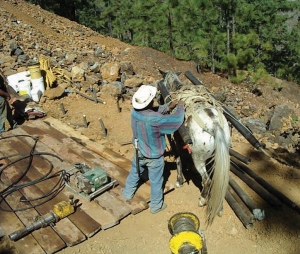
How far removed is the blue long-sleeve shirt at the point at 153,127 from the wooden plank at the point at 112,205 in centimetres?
85

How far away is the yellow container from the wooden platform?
2091 mm

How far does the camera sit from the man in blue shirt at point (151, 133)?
4.31 meters

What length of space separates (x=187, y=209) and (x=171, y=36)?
13782 mm

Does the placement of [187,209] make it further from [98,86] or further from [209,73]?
[209,73]

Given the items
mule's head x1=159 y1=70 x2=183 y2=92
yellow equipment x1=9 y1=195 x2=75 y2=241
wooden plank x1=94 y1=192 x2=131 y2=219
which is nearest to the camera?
yellow equipment x1=9 y1=195 x2=75 y2=241

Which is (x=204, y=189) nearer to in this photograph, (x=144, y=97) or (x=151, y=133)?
(x=151, y=133)

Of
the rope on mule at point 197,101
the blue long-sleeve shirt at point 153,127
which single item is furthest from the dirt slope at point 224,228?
the rope on mule at point 197,101

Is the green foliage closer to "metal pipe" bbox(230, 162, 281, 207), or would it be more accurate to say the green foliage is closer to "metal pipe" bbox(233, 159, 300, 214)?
"metal pipe" bbox(233, 159, 300, 214)

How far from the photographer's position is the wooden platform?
14.2 ft

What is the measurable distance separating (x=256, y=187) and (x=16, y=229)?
341 cm

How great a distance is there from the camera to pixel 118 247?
434 centimetres

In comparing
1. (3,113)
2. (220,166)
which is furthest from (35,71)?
(220,166)

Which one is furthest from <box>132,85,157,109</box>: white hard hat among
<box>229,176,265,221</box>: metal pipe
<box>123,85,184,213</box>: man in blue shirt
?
<box>229,176,265,221</box>: metal pipe

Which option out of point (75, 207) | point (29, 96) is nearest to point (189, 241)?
point (75, 207)
